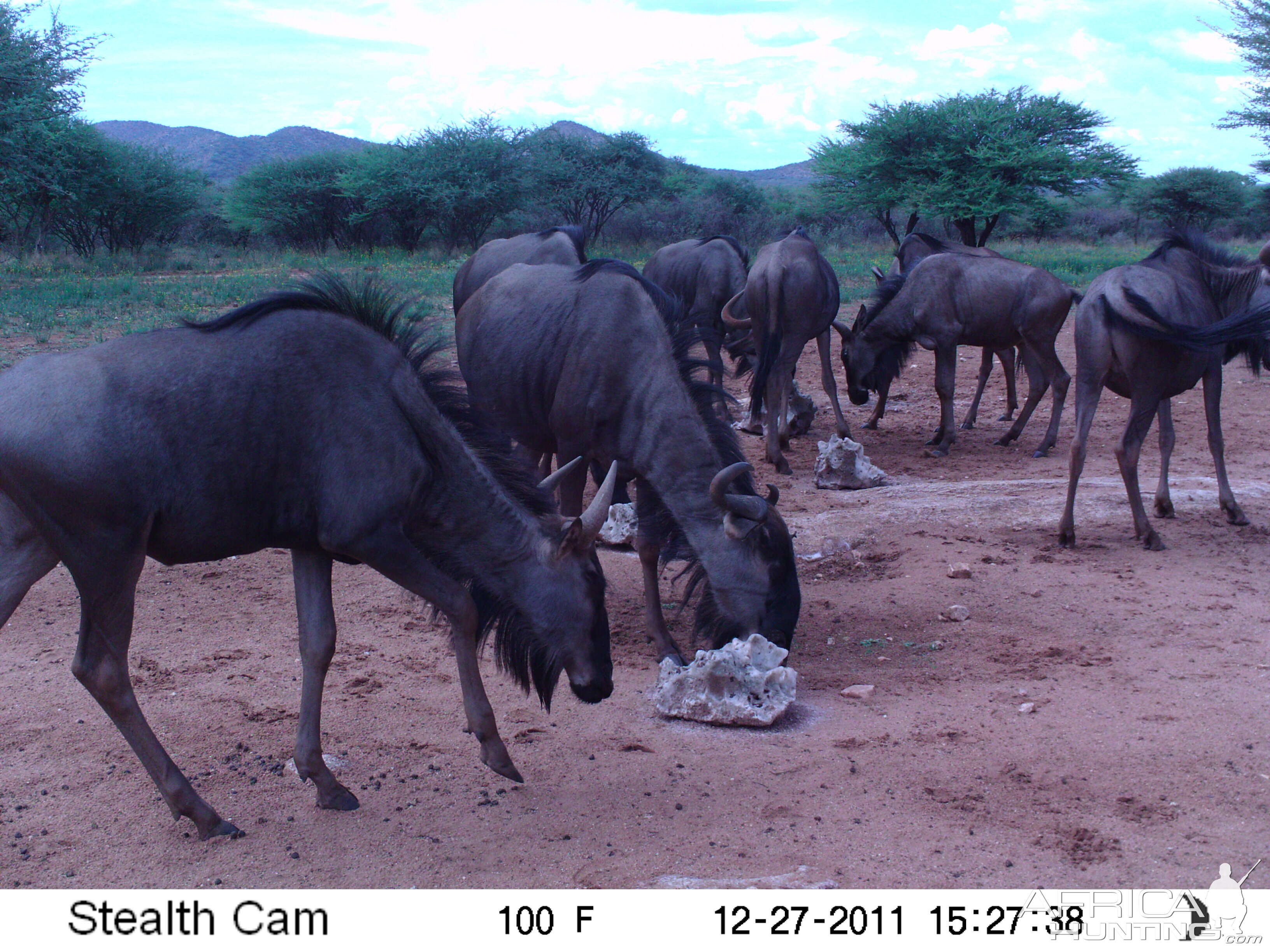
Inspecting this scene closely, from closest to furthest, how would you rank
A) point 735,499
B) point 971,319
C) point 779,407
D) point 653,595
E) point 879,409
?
point 735,499 → point 653,595 → point 779,407 → point 971,319 → point 879,409

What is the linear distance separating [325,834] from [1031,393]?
27.9 feet

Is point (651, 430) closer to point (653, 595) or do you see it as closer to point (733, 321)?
point (653, 595)

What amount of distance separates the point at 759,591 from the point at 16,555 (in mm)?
2842

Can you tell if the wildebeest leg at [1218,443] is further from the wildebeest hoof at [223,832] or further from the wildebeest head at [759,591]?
the wildebeest hoof at [223,832]

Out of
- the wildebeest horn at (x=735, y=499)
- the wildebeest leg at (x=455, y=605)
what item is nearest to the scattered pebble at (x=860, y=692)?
the wildebeest horn at (x=735, y=499)

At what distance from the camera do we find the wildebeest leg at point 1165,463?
6992 millimetres

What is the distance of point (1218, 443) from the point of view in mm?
6941

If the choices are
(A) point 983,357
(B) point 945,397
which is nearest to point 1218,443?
(B) point 945,397

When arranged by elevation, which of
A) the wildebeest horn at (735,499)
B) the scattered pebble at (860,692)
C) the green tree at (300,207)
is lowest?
the scattered pebble at (860,692)

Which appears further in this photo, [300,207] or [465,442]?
[300,207]

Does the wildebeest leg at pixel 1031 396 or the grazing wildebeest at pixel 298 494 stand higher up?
the grazing wildebeest at pixel 298 494

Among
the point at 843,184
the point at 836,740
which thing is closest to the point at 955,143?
the point at 843,184

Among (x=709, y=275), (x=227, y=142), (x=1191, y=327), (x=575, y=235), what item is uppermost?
(x=227, y=142)

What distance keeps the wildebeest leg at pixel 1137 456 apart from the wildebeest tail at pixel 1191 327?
472 mm
